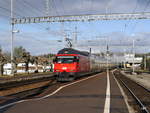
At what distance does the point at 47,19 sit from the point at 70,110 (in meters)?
22.4

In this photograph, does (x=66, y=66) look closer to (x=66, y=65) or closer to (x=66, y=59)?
(x=66, y=65)

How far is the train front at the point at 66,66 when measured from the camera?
2786cm

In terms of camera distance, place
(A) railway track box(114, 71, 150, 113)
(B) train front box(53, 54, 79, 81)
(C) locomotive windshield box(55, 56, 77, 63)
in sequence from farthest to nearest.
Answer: (C) locomotive windshield box(55, 56, 77, 63), (B) train front box(53, 54, 79, 81), (A) railway track box(114, 71, 150, 113)

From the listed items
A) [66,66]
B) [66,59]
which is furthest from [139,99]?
[66,59]

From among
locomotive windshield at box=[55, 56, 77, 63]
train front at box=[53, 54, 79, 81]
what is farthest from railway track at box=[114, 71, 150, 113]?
locomotive windshield at box=[55, 56, 77, 63]

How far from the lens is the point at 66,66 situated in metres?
28.0

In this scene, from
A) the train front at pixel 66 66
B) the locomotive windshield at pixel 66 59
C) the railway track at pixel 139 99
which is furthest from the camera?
the locomotive windshield at pixel 66 59

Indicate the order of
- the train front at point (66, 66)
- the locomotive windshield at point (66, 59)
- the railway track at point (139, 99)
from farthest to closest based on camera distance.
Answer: the locomotive windshield at point (66, 59) → the train front at point (66, 66) → the railway track at point (139, 99)

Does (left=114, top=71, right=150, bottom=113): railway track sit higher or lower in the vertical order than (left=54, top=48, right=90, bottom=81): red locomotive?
lower

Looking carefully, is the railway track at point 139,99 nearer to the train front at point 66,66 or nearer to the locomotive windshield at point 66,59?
the train front at point 66,66

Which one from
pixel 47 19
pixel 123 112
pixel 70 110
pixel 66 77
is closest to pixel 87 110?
pixel 70 110

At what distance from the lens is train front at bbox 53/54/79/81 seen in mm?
27859

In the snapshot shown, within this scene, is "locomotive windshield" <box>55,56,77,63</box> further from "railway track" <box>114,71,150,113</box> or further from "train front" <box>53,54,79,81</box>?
"railway track" <box>114,71,150,113</box>

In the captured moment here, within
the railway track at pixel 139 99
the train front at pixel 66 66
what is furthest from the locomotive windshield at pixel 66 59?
the railway track at pixel 139 99
